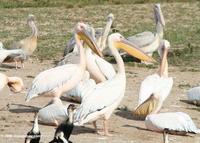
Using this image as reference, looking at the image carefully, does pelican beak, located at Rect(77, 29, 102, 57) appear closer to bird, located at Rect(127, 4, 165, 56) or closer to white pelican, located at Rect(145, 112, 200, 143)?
white pelican, located at Rect(145, 112, 200, 143)

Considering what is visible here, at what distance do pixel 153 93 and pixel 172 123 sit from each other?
878 millimetres

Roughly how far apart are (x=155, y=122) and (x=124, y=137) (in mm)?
381

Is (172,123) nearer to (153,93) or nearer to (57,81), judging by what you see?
(153,93)

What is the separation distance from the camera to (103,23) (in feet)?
64.2

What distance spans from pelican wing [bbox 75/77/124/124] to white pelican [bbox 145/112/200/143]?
488mm

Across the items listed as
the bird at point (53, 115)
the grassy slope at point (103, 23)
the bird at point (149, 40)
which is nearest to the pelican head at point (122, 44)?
the bird at point (53, 115)

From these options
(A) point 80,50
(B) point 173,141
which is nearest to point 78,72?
(A) point 80,50

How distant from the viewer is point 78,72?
897 centimetres

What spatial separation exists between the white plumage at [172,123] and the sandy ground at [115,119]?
0.37 ft

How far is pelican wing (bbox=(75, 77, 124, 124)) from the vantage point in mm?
7805

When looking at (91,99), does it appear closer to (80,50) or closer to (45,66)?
(80,50)

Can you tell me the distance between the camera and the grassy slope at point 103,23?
15.2m

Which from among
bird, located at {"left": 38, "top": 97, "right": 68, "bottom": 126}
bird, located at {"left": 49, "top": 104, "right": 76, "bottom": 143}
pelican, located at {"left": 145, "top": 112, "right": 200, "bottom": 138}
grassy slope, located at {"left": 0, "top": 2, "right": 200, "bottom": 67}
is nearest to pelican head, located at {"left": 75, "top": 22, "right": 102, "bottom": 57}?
bird, located at {"left": 38, "top": 97, "right": 68, "bottom": 126}

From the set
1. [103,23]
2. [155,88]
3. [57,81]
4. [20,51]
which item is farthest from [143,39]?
[57,81]
